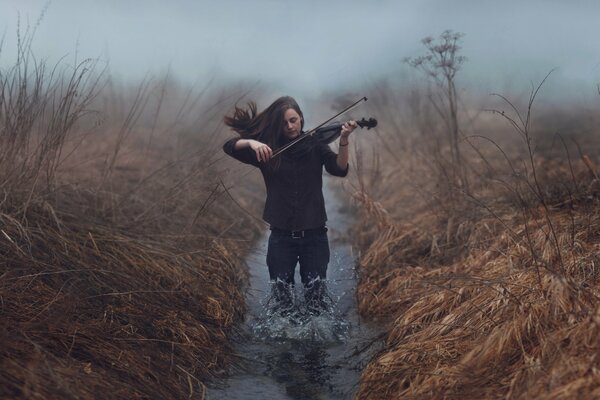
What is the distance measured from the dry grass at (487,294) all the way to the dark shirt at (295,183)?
2.67 feet

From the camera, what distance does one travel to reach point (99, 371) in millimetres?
3479

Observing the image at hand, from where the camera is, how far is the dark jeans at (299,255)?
4.75 m

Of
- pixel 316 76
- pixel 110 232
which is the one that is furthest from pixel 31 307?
pixel 316 76

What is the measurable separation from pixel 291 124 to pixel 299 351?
1.31 meters

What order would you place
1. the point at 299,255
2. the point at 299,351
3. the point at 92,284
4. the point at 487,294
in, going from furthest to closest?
the point at 299,255
the point at 299,351
the point at 92,284
the point at 487,294

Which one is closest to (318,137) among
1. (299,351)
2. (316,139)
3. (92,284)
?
(316,139)

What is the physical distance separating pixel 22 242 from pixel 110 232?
0.78m

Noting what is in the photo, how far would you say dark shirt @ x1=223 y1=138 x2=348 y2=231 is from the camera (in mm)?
4633

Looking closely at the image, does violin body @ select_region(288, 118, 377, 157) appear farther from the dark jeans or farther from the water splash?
the water splash

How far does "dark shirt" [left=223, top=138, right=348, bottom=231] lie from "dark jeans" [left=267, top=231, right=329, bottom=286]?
120mm

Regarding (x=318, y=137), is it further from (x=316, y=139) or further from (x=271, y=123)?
(x=271, y=123)

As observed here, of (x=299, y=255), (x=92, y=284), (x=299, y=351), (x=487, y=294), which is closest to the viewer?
(x=487, y=294)

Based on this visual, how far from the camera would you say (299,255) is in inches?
190

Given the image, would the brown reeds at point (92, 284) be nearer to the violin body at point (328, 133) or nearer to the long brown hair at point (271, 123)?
the long brown hair at point (271, 123)
